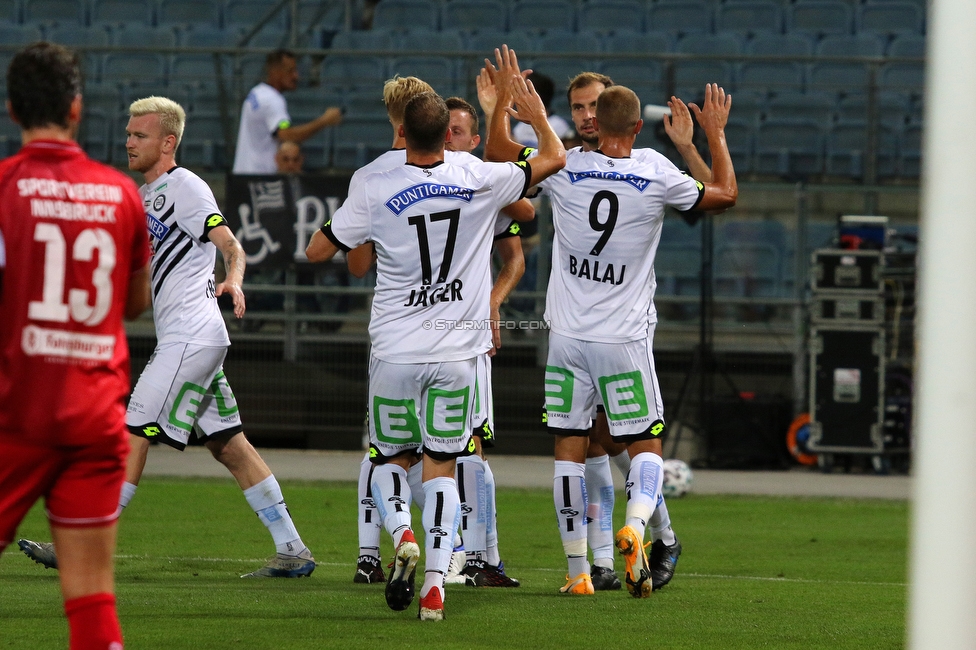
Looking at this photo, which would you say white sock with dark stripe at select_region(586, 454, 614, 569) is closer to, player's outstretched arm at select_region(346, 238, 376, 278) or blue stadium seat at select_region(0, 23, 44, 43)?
player's outstretched arm at select_region(346, 238, 376, 278)

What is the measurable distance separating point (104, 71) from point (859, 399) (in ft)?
29.4

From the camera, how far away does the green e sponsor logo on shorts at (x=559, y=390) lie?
6664 mm

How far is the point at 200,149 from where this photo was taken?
14281 mm

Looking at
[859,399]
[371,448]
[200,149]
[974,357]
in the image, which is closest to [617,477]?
[859,399]

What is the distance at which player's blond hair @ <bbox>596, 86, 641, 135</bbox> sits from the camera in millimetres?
6516

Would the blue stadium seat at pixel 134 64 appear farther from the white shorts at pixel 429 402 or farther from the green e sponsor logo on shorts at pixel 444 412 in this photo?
the green e sponsor logo on shorts at pixel 444 412

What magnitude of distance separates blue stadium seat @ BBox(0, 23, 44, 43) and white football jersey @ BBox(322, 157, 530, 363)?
1305 centimetres

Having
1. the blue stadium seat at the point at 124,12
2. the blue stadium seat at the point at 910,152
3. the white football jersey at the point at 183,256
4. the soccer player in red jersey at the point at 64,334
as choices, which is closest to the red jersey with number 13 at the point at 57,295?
the soccer player in red jersey at the point at 64,334

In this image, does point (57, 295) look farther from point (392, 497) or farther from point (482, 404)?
point (482, 404)

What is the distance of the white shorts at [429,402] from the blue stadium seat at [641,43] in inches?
456

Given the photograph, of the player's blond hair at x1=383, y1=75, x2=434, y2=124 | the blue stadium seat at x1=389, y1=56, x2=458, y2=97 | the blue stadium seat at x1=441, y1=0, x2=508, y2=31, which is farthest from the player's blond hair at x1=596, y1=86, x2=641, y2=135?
the blue stadium seat at x1=441, y1=0, x2=508, y2=31

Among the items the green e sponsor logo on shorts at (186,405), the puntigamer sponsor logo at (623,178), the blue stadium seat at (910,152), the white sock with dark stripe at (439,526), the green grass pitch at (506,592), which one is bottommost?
the green grass pitch at (506,592)

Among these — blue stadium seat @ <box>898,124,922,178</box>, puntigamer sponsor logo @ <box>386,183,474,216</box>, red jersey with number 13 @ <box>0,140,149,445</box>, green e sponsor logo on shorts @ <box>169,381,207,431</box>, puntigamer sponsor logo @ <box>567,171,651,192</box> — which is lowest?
green e sponsor logo on shorts @ <box>169,381,207,431</box>

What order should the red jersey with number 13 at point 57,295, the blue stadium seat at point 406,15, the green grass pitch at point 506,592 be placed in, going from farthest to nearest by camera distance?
the blue stadium seat at point 406,15
the green grass pitch at point 506,592
the red jersey with number 13 at point 57,295
